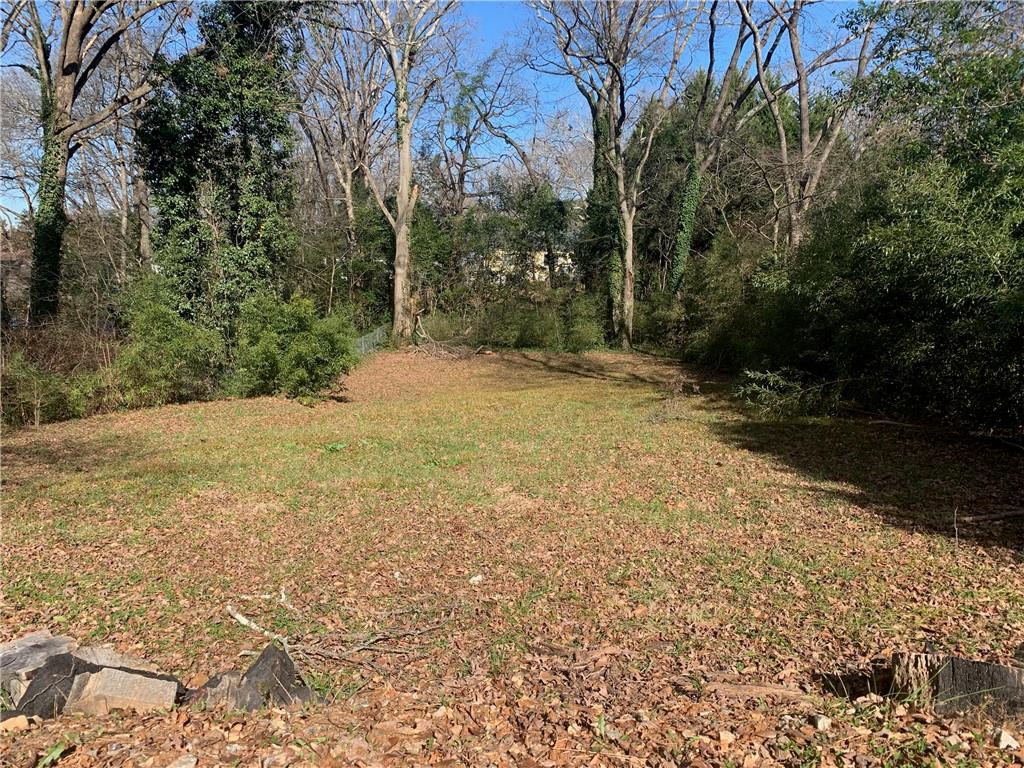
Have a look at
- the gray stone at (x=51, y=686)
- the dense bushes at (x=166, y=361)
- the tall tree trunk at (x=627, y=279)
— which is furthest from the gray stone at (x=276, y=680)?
the tall tree trunk at (x=627, y=279)

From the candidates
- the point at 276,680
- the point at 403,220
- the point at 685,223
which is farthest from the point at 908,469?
the point at 403,220

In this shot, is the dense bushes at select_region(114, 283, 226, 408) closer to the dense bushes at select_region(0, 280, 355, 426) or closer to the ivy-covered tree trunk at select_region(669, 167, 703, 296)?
the dense bushes at select_region(0, 280, 355, 426)

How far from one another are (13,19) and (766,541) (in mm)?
19495

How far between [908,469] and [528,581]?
5.31 meters

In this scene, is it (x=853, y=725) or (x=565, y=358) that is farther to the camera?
(x=565, y=358)

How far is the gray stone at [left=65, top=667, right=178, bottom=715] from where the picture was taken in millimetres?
2693

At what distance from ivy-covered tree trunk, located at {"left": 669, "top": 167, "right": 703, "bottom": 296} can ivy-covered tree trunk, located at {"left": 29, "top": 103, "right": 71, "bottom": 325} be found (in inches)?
725

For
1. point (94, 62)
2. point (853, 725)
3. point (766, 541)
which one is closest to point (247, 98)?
point (94, 62)

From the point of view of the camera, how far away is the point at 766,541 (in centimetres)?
520

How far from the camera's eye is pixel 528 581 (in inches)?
180

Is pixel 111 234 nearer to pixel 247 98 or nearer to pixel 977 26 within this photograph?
pixel 247 98

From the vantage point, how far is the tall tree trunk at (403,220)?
69.7 ft

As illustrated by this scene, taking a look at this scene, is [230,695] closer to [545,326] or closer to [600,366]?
[600,366]

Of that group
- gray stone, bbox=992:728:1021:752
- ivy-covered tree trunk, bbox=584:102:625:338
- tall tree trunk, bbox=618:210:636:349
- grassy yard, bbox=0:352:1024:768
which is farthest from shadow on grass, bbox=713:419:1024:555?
ivy-covered tree trunk, bbox=584:102:625:338
